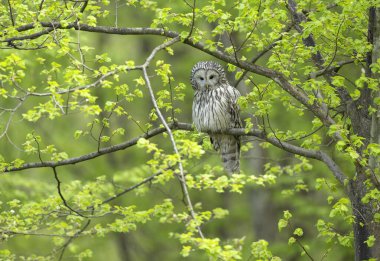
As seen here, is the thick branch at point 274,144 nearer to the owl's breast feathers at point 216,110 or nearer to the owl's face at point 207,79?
the owl's breast feathers at point 216,110

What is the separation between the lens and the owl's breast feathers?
8617mm

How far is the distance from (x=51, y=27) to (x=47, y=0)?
33 centimetres

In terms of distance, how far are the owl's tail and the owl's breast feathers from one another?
47 centimetres

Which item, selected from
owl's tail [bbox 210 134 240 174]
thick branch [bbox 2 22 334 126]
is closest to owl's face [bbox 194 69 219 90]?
owl's tail [bbox 210 134 240 174]

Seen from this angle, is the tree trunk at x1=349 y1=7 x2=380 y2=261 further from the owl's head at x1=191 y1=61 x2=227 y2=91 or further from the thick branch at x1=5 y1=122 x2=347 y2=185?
the owl's head at x1=191 y1=61 x2=227 y2=91

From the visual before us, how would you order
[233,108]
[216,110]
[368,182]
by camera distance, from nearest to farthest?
[368,182]
[216,110]
[233,108]

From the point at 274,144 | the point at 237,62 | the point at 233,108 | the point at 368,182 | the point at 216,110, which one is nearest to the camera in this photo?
the point at 368,182

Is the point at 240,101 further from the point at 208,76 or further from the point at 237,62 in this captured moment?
the point at 208,76

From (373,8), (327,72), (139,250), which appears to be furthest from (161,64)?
(139,250)

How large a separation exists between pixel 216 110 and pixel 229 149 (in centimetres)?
93

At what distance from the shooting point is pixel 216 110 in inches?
336

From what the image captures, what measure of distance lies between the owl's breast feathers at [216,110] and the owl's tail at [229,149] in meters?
0.47

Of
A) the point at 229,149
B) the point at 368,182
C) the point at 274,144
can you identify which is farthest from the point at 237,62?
the point at 229,149

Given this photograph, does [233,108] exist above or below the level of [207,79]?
below
